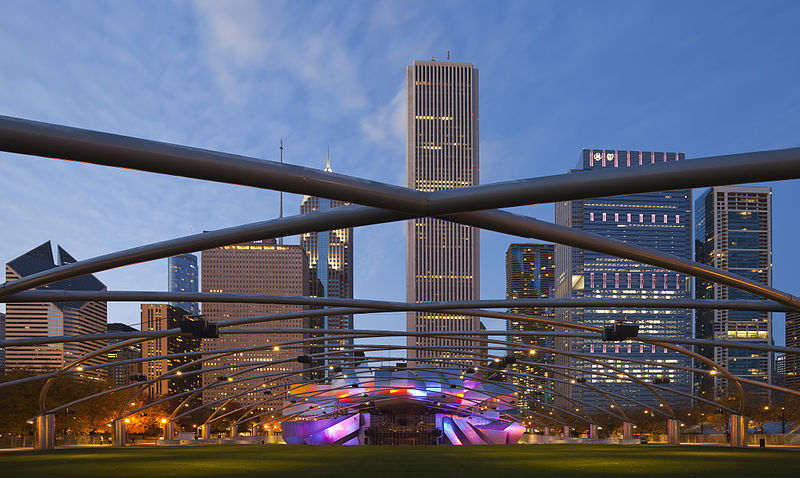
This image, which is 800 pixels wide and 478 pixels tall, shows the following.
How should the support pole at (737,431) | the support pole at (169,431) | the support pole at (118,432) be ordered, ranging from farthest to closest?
1. the support pole at (169,431)
2. the support pole at (118,432)
3. the support pole at (737,431)

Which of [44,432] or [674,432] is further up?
[44,432]

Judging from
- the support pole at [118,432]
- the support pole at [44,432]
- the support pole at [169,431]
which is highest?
the support pole at [44,432]

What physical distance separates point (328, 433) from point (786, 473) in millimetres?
85812

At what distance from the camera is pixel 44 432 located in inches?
1800

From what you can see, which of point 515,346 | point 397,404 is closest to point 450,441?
point 397,404

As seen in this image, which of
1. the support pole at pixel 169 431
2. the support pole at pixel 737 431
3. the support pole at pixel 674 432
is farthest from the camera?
the support pole at pixel 169 431

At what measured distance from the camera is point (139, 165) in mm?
9016

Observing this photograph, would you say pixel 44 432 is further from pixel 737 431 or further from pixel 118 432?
pixel 737 431

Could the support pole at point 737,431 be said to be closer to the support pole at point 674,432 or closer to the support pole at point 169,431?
the support pole at point 674,432

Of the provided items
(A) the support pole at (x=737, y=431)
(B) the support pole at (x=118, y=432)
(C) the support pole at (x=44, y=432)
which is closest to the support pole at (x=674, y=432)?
(A) the support pole at (x=737, y=431)

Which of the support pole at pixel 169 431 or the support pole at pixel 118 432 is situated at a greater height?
the support pole at pixel 118 432

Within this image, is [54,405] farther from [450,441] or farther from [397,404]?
[450,441]

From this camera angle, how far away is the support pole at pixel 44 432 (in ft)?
150

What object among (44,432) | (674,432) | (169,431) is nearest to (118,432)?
(44,432)
